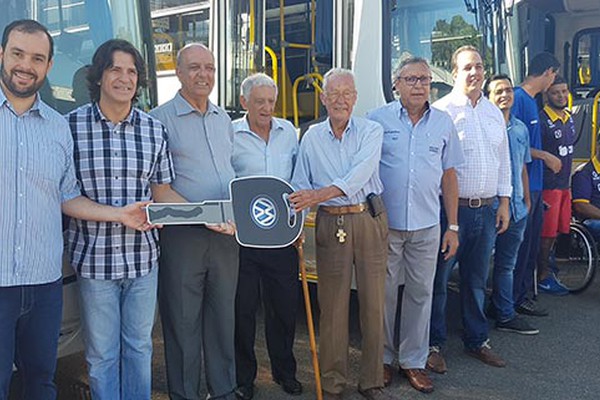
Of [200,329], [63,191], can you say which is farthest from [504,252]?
[63,191]

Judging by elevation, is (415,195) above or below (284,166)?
below

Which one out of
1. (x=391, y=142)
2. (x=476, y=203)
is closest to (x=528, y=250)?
(x=476, y=203)

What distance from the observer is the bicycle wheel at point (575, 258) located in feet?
18.5

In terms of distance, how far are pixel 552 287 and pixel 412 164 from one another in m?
2.90

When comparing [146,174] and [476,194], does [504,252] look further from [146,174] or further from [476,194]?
[146,174]

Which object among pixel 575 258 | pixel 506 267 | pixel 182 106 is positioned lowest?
pixel 575 258

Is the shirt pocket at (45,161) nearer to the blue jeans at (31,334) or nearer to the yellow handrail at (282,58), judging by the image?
the blue jeans at (31,334)

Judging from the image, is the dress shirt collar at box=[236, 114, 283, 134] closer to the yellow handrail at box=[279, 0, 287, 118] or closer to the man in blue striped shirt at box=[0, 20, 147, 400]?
the man in blue striped shirt at box=[0, 20, 147, 400]

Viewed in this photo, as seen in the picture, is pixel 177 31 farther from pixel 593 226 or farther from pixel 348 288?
pixel 593 226

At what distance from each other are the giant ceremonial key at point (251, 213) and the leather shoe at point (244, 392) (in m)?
1.16

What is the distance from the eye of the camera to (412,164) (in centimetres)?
357

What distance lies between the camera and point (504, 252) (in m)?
4.56

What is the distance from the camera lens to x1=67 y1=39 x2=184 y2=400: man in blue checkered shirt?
8.70 ft

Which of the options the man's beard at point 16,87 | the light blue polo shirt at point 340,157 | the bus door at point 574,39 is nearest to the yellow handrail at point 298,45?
the light blue polo shirt at point 340,157
